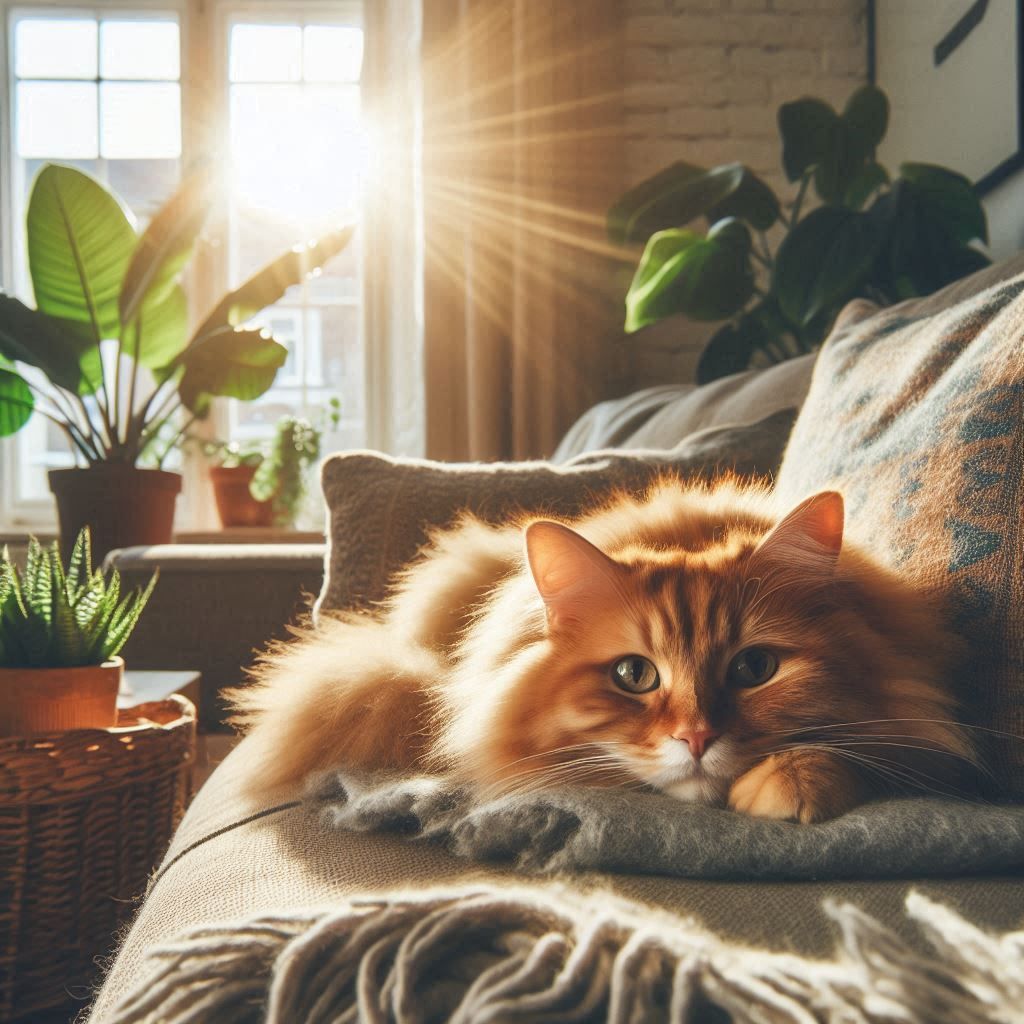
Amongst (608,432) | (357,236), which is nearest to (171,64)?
(357,236)

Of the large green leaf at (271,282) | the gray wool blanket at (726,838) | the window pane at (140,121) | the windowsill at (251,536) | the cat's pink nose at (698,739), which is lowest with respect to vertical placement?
the windowsill at (251,536)

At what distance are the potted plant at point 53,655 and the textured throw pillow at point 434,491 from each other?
0.30m

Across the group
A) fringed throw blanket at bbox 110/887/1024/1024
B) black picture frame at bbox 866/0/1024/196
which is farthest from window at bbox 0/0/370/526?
fringed throw blanket at bbox 110/887/1024/1024

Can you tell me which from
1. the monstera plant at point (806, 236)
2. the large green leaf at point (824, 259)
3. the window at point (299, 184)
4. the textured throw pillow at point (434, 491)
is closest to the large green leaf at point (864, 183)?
the monstera plant at point (806, 236)

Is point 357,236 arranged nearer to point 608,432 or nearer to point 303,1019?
point 608,432

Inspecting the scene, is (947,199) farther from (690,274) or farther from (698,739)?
(698,739)

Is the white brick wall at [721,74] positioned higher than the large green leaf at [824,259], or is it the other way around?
the white brick wall at [721,74]

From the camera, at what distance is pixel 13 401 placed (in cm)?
303

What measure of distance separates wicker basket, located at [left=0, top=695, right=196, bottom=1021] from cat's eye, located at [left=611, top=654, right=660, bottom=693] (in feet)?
2.33

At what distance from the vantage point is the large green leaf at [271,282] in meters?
3.06

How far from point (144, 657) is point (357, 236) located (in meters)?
2.47

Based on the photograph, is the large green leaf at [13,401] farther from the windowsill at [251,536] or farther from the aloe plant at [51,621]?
the aloe plant at [51,621]

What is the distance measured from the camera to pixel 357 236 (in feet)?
12.5

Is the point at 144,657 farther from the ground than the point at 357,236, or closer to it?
closer to it
